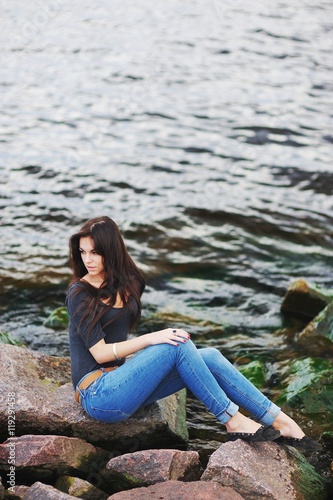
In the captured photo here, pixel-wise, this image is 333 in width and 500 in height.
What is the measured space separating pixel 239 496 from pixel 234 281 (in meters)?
5.55

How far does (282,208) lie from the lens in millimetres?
12484

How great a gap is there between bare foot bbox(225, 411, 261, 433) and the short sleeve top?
3.07 feet

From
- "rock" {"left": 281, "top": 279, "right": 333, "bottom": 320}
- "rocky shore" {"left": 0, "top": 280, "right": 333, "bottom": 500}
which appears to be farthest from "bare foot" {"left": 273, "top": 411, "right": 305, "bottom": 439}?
"rock" {"left": 281, "top": 279, "right": 333, "bottom": 320}

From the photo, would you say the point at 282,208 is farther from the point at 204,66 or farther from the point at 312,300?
the point at 204,66

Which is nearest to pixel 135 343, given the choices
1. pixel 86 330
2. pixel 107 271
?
pixel 86 330

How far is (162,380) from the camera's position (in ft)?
18.2

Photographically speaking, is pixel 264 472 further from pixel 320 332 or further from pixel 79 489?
pixel 320 332

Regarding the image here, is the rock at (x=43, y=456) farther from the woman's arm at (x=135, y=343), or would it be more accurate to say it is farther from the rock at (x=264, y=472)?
the rock at (x=264, y=472)

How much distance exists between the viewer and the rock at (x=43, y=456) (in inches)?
203

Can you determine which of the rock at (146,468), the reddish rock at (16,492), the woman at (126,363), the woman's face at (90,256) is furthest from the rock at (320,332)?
the reddish rock at (16,492)

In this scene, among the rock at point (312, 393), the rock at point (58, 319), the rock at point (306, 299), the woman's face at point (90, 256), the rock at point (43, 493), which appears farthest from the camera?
the rock at point (306, 299)

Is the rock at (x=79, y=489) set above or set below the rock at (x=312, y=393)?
above

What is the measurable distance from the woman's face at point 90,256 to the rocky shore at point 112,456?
3.29 feet

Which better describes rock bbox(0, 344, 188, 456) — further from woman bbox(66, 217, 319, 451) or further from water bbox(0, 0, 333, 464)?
water bbox(0, 0, 333, 464)
